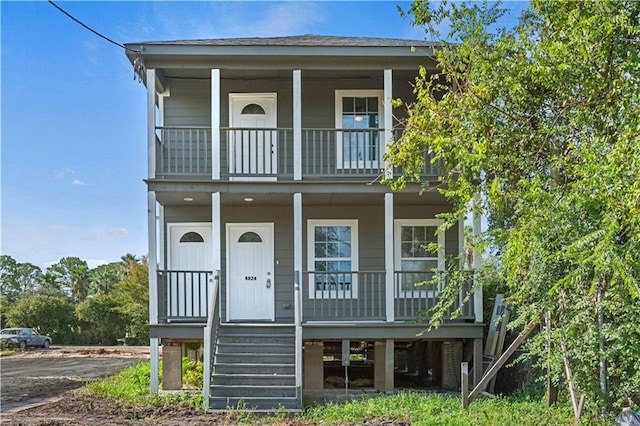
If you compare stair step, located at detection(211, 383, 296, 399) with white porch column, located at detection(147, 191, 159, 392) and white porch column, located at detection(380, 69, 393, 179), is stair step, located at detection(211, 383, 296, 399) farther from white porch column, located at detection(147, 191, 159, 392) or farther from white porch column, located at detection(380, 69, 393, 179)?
white porch column, located at detection(380, 69, 393, 179)

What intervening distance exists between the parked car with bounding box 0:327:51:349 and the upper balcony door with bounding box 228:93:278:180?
72.1ft

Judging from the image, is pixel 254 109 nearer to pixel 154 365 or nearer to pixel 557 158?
pixel 154 365

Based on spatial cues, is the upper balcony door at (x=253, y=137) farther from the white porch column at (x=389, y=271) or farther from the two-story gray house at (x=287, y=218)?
the white porch column at (x=389, y=271)

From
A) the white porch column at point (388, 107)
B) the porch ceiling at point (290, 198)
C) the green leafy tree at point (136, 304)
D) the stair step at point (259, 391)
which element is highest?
the white porch column at point (388, 107)

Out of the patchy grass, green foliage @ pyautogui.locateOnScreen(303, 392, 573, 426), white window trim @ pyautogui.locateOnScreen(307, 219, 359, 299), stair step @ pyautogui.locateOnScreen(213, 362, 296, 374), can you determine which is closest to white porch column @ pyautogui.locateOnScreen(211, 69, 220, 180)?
white window trim @ pyautogui.locateOnScreen(307, 219, 359, 299)

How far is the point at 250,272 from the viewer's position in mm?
11648

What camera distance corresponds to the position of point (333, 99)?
1183 centimetres

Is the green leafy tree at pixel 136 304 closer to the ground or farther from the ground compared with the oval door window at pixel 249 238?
closer to the ground

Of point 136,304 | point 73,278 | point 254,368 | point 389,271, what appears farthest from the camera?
point 73,278

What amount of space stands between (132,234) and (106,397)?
28893mm

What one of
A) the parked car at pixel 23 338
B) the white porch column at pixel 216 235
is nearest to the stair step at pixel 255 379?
the white porch column at pixel 216 235

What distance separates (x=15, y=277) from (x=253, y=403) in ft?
156

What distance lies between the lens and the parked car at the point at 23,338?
2738cm

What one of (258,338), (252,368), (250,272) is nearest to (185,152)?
(250,272)
